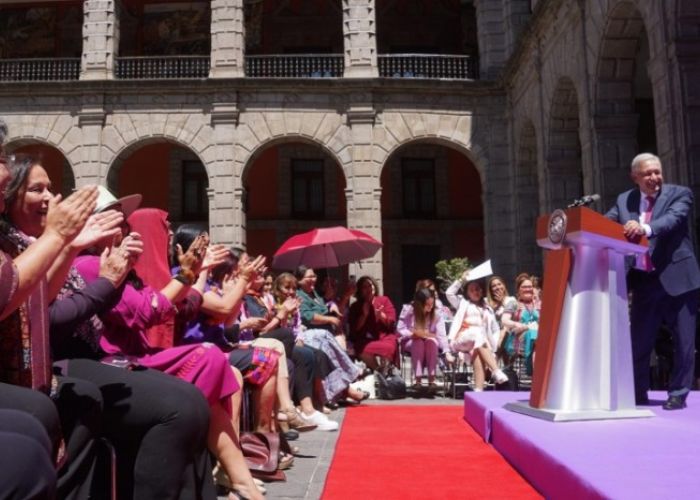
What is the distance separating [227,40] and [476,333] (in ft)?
35.9

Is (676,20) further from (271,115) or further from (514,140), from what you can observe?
(271,115)

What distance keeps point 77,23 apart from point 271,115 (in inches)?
371

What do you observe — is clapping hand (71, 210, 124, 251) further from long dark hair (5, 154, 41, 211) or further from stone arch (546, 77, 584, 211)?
stone arch (546, 77, 584, 211)

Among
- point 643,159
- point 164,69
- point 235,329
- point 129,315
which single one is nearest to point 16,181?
point 129,315

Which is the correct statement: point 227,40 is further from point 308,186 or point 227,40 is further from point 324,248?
point 324,248

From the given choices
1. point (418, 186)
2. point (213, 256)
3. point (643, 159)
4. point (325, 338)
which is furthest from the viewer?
point (418, 186)

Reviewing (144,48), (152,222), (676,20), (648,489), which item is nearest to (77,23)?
(144,48)

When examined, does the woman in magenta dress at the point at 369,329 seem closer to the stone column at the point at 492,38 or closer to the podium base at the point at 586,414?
the podium base at the point at 586,414

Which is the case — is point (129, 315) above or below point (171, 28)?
below

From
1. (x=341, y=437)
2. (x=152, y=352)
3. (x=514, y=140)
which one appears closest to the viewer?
(x=152, y=352)

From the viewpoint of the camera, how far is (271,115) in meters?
16.6

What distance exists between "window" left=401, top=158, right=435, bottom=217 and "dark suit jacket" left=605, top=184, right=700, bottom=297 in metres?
18.5

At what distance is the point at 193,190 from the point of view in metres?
23.2

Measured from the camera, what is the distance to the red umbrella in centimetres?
950
